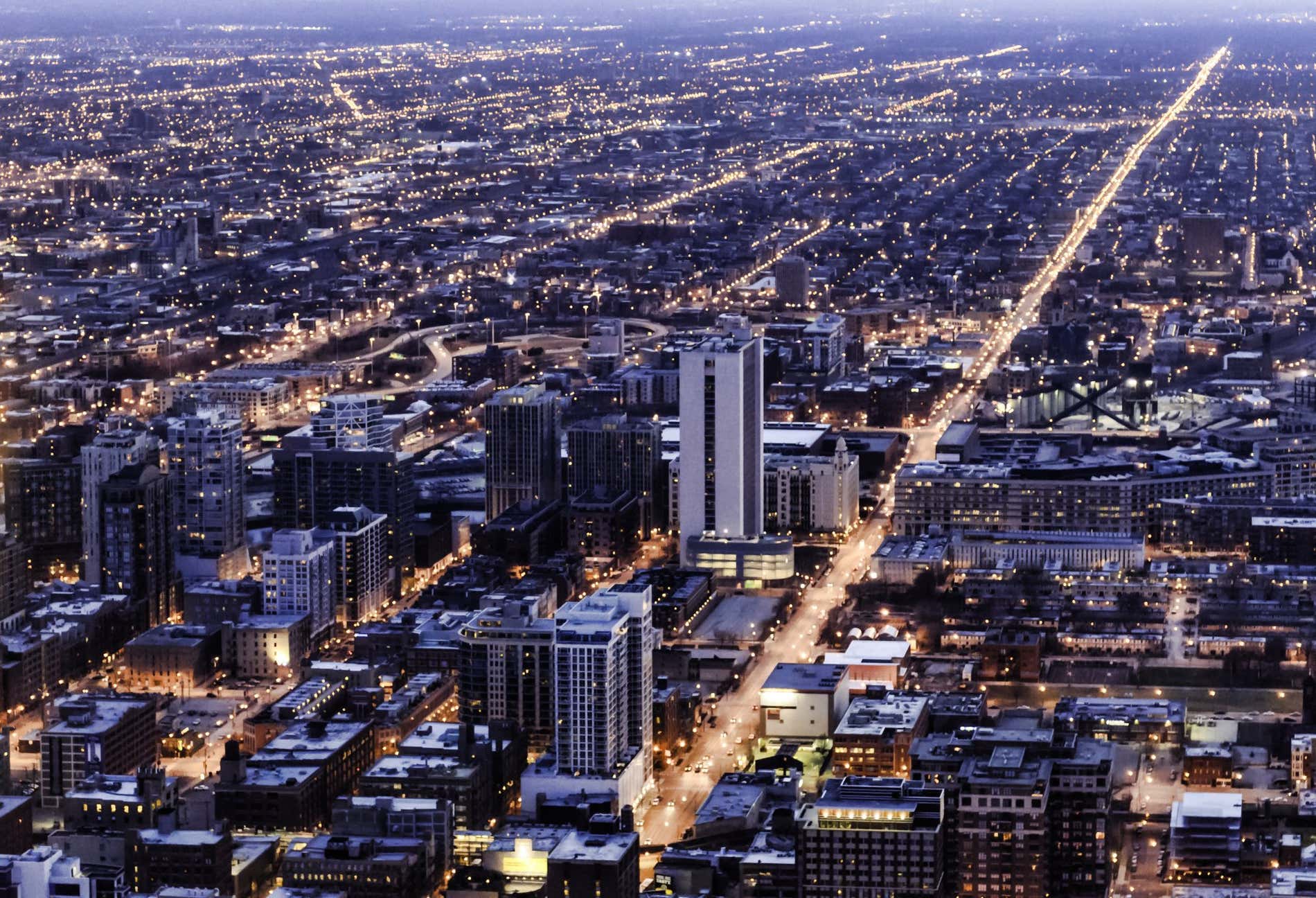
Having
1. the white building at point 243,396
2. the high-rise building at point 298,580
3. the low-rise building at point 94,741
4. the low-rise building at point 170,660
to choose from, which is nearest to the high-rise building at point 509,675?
the low-rise building at point 94,741

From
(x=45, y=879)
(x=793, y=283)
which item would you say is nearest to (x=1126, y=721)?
(x=45, y=879)

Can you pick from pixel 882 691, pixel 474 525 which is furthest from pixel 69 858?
pixel 474 525

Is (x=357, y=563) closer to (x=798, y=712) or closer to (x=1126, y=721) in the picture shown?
(x=798, y=712)

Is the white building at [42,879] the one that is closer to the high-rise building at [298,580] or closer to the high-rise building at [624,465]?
the high-rise building at [298,580]

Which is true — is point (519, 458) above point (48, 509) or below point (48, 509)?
above

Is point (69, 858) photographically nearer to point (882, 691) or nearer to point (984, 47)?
point (882, 691)
